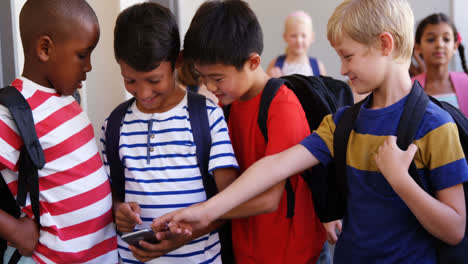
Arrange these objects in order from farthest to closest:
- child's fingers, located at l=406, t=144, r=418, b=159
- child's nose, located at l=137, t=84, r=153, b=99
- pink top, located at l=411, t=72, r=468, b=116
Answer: pink top, located at l=411, t=72, r=468, b=116 < child's nose, located at l=137, t=84, r=153, b=99 < child's fingers, located at l=406, t=144, r=418, b=159

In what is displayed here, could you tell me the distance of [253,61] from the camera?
153 cm

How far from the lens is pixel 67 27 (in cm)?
136

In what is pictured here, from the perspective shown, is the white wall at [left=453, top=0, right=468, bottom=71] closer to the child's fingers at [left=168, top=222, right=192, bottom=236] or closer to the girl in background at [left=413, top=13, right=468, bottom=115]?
the girl in background at [left=413, top=13, right=468, bottom=115]

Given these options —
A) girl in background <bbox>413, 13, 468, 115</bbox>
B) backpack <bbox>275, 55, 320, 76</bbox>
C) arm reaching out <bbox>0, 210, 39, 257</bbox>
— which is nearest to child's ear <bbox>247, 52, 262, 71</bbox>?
arm reaching out <bbox>0, 210, 39, 257</bbox>

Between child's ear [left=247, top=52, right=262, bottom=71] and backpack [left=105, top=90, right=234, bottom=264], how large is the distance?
196mm

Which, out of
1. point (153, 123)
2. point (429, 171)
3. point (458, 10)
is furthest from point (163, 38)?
point (458, 10)

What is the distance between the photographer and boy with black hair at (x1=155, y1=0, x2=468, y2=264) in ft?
3.69

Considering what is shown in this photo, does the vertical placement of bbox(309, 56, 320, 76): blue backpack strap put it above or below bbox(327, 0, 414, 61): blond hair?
below

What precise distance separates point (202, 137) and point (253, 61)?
0.33 metres

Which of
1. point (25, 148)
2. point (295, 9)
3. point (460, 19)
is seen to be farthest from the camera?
point (295, 9)

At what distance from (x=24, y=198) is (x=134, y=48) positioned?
21.7 inches

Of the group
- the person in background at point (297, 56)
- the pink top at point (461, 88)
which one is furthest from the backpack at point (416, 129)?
the person in background at point (297, 56)

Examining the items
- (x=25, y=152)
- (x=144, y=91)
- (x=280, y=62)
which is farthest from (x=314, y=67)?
(x=25, y=152)

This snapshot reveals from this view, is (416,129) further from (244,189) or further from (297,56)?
(297,56)
